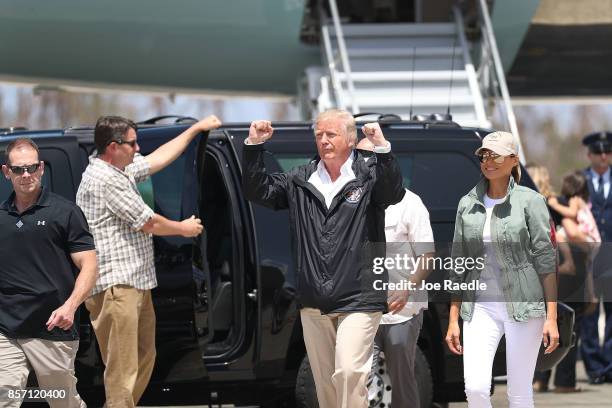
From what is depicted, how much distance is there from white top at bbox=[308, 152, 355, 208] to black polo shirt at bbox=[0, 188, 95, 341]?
3.50 ft

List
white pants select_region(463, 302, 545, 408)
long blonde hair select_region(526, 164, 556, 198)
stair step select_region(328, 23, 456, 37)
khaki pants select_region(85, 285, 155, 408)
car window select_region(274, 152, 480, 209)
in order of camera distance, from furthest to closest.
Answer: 1. stair step select_region(328, 23, 456, 37)
2. long blonde hair select_region(526, 164, 556, 198)
3. car window select_region(274, 152, 480, 209)
4. khaki pants select_region(85, 285, 155, 408)
5. white pants select_region(463, 302, 545, 408)

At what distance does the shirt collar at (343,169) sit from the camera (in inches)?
231

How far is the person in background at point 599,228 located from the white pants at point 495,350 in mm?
4022

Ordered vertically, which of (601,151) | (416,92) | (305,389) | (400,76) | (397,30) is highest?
(397,30)

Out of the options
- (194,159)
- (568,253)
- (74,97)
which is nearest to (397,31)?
(568,253)

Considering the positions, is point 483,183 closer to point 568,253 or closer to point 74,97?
point 568,253

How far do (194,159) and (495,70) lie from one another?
6.13 m

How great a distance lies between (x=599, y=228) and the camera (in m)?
10.9

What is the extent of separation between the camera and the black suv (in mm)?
6809

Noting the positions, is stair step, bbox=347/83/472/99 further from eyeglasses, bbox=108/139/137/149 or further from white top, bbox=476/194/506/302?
white top, bbox=476/194/506/302

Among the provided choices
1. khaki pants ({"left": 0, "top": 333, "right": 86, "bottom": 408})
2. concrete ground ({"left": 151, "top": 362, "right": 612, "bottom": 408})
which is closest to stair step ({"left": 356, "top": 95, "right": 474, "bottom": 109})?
concrete ground ({"left": 151, "top": 362, "right": 612, "bottom": 408})

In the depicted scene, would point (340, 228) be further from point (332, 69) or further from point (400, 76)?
point (400, 76)

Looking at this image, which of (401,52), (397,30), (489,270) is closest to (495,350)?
(489,270)

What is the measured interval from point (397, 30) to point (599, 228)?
298cm
